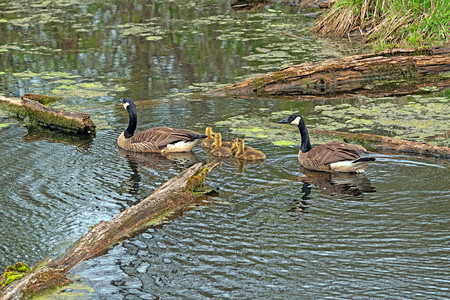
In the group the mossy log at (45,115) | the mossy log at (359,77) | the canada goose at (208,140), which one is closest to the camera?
the canada goose at (208,140)

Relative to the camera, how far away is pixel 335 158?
9047 mm

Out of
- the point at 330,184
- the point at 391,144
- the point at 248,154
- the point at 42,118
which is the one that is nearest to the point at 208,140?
the point at 248,154

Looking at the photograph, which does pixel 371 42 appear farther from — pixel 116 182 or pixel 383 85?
pixel 116 182

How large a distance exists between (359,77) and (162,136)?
5.66 meters

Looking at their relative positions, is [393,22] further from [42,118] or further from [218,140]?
[42,118]

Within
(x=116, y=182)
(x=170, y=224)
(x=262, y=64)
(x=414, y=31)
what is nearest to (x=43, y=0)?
(x=262, y=64)

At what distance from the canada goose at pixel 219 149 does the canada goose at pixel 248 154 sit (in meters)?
0.23

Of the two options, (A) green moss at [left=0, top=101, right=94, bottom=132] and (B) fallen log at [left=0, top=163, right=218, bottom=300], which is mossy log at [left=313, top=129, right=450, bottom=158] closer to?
(B) fallen log at [left=0, top=163, right=218, bottom=300]

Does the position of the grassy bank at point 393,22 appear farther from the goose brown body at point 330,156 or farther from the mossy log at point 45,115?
the mossy log at point 45,115

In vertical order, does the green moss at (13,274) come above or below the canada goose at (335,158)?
below

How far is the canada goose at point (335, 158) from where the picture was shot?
29.1ft

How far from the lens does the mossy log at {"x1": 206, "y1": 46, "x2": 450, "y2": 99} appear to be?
13.5 meters

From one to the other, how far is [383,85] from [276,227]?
7787mm

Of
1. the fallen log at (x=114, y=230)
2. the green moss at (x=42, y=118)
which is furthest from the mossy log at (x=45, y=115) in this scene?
the fallen log at (x=114, y=230)
